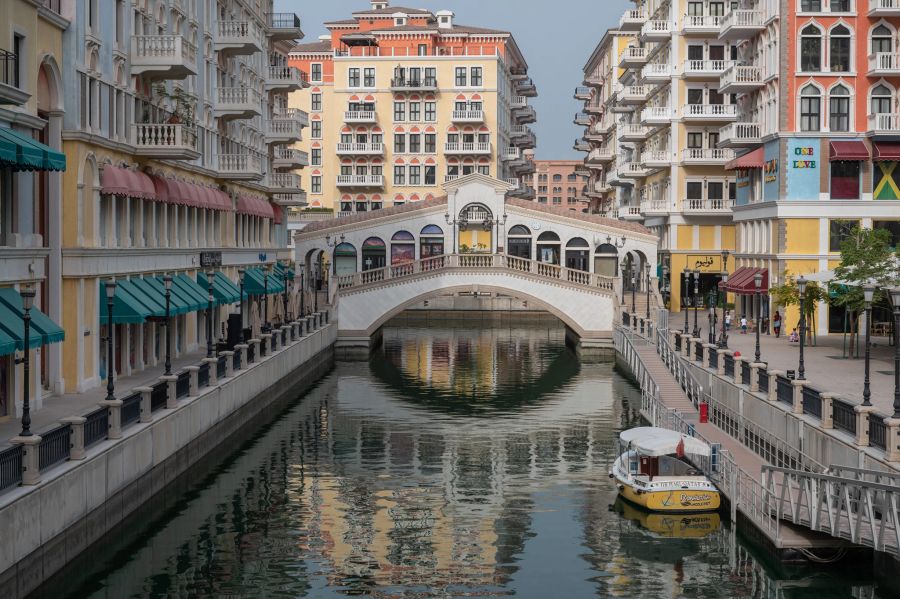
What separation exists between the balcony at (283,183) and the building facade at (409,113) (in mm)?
28364

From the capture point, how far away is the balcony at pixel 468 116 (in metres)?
104

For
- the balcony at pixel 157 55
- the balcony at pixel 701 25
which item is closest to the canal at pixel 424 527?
the balcony at pixel 157 55

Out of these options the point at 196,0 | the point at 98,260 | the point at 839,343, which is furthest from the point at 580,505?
the point at 196,0

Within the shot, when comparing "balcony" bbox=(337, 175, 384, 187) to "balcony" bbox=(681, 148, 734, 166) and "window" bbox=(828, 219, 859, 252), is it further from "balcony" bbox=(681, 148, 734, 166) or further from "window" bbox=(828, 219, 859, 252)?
"window" bbox=(828, 219, 859, 252)

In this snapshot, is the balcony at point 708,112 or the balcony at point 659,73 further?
the balcony at point 659,73

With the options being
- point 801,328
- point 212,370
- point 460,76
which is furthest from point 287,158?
point 801,328

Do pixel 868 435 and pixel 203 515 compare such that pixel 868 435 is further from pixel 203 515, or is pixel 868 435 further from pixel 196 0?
pixel 196 0

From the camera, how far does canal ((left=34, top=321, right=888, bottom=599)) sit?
2473 centimetres

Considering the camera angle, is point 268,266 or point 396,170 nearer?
point 268,266

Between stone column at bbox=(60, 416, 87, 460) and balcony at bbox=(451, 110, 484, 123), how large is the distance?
81749 millimetres

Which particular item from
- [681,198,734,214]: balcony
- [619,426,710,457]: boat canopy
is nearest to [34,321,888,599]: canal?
[619,426,710,457]: boat canopy

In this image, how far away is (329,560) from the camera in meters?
26.4

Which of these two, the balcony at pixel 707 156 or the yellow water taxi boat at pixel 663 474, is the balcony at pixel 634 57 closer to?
the balcony at pixel 707 156

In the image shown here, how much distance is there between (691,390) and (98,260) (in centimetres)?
2154
